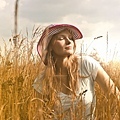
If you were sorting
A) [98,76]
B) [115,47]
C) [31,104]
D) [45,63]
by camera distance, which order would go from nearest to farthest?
[31,104] → [98,76] → [45,63] → [115,47]

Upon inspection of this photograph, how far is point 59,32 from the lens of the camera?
2363 mm

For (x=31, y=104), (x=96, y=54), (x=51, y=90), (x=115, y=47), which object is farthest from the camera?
(x=96, y=54)

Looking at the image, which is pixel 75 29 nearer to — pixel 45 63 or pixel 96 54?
pixel 45 63

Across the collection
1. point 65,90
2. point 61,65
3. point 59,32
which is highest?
point 59,32

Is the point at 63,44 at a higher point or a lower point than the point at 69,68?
higher

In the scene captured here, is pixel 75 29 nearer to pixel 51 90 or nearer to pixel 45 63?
pixel 45 63

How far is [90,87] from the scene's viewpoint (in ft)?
7.59

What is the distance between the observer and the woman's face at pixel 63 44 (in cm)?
223

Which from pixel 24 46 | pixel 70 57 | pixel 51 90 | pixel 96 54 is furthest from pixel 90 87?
pixel 96 54

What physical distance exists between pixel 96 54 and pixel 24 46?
168 centimetres

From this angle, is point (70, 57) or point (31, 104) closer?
point (31, 104)

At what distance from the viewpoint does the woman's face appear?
2.23 meters

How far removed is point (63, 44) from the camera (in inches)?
88.7

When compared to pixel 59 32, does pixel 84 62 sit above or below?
below
